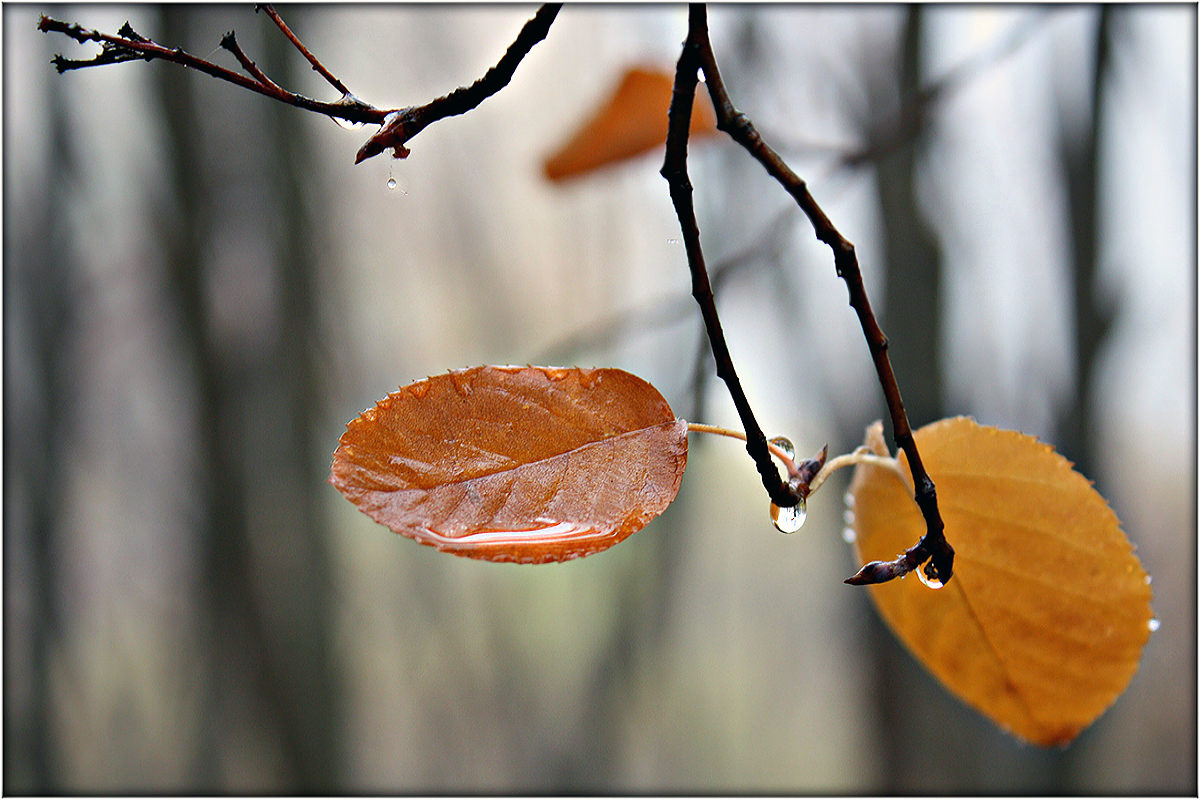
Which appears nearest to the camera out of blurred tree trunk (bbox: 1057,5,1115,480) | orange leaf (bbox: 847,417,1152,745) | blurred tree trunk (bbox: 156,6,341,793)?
A: orange leaf (bbox: 847,417,1152,745)

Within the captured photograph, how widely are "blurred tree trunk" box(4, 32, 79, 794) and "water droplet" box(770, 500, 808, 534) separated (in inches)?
77.9

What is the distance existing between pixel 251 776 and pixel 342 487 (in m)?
1.88

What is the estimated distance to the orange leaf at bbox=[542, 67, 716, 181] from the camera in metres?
0.50

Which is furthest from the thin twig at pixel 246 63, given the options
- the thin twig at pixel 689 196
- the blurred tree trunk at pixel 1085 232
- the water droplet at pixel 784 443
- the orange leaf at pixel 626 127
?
the blurred tree trunk at pixel 1085 232

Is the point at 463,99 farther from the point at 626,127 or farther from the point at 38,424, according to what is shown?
the point at 38,424

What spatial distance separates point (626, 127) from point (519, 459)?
1.22 ft

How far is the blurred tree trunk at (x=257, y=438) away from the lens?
1.59 m

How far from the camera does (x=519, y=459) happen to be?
0.22 metres

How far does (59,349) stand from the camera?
171 cm

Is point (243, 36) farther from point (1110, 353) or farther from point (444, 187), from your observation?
point (1110, 353)

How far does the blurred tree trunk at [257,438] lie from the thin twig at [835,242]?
5.24 feet

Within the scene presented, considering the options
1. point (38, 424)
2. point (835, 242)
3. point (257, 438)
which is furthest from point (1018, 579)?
point (38, 424)

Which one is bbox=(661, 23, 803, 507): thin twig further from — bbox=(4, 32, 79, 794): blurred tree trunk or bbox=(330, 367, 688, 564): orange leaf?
bbox=(4, 32, 79, 794): blurred tree trunk

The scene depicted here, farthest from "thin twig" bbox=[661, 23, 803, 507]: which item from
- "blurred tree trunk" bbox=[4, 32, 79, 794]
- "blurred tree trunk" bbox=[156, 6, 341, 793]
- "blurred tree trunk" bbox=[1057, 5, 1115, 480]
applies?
"blurred tree trunk" bbox=[4, 32, 79, 794]
